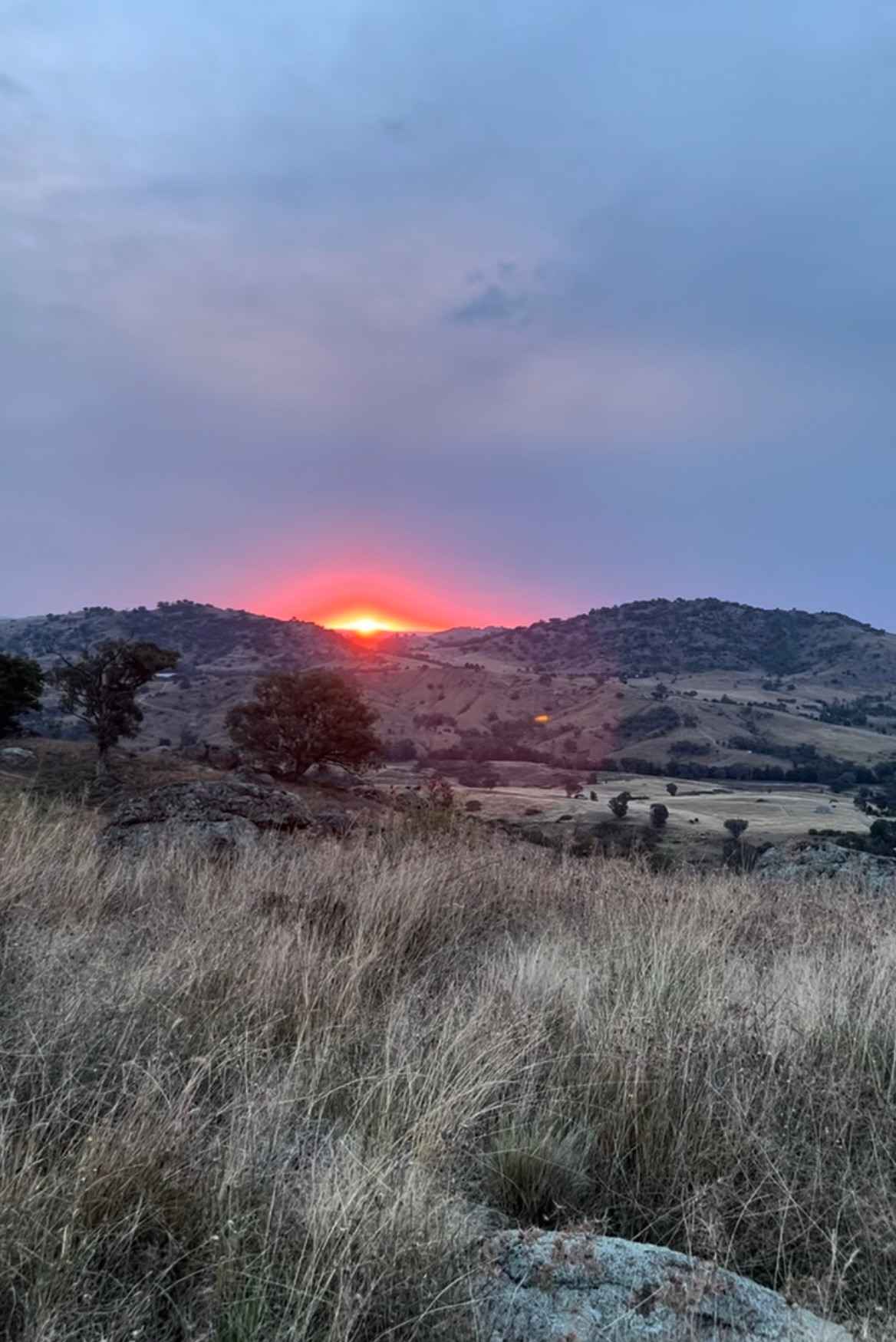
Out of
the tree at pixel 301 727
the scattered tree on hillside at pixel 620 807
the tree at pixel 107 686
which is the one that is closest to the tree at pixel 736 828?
the scattered tree on hillside at pixel 620 807

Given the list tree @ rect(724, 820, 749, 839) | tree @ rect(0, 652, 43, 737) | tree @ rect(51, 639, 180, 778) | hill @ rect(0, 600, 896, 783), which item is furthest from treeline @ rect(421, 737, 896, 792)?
tree @ rect(51, 639, 180, 778)

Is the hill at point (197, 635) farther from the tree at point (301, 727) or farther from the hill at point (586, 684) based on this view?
the tree at point (301, 727)

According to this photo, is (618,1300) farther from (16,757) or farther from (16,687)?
(16,687)

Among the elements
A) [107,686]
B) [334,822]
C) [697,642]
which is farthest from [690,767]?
[697,642]

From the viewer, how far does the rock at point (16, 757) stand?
885 inches

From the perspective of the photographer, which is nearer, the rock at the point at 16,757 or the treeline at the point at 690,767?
the rock at the point at 16,757

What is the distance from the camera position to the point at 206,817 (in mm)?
10727

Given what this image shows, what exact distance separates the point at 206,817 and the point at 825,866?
29.6 ft

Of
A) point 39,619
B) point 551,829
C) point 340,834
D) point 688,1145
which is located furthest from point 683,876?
point 39,619

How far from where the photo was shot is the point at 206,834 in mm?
9359

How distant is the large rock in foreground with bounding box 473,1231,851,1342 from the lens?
6.14 feet

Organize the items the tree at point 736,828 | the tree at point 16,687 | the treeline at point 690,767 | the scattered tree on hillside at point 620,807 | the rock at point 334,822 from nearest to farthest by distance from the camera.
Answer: the rock at point 334,822 → the tree at point 16,687 → the tree at point 736,828 → the scattered tree on hillside at point 620,807 → the treeline at point 690,767

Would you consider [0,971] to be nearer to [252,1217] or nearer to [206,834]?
[252,1217]

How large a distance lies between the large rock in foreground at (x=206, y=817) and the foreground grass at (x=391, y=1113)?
12.1 feet
